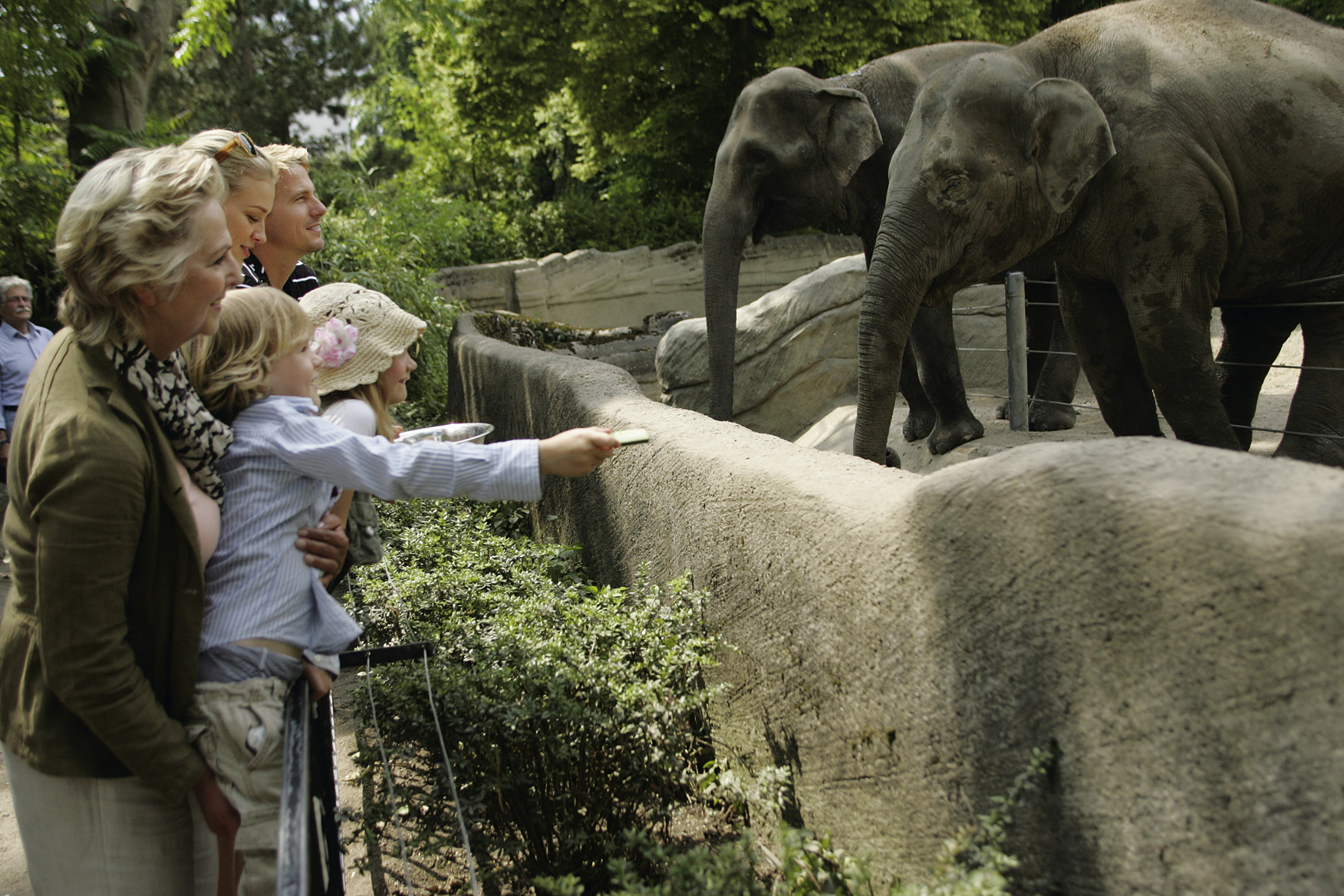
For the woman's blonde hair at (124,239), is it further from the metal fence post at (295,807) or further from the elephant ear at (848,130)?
the elephant ear at (848,130)

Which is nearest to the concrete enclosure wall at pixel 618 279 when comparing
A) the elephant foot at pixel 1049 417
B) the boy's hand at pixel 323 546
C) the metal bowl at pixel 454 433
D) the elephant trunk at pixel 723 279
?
the elephant trunk at pixel 723 279

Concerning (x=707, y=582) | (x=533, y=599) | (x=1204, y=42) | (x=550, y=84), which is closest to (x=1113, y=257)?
(x=1204, y=42)

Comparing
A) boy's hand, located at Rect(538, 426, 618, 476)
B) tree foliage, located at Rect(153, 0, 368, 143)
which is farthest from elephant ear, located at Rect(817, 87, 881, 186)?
tree foliage, located at Rect(153, 0, 368, 143)

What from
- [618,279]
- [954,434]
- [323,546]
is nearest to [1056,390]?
[954,434]

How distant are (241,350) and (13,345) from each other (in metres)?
5.75

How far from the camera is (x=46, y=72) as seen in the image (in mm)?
9852

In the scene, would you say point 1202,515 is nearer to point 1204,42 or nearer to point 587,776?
point 587,776

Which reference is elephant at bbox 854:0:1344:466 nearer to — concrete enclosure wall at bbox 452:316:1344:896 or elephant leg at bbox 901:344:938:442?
concrete enclosure wall at bbox 452:316:1344:896

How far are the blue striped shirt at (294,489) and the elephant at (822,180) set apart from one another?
437 cm

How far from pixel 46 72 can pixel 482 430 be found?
31.1 ft

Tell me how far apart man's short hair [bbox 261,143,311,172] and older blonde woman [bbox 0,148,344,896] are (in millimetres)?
1441

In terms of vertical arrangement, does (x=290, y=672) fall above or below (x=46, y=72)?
below

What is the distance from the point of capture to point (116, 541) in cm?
170

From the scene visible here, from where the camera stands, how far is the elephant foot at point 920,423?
6.89 metres
